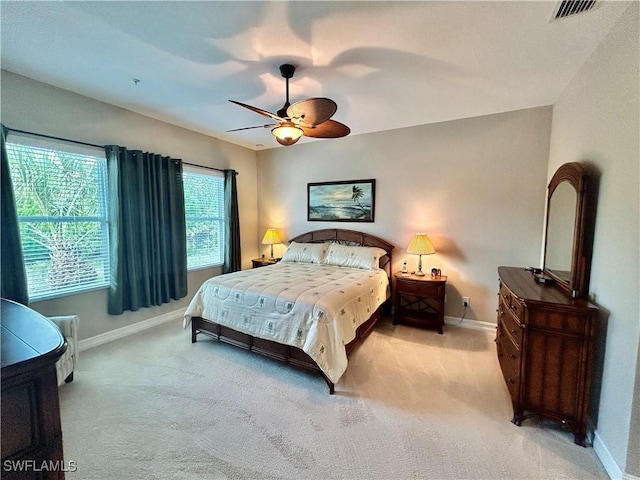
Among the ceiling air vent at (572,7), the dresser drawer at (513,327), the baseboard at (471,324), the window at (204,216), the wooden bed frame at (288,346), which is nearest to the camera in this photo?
the ceiling air vent at (572,7)

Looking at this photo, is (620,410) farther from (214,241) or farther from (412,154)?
(214,241)

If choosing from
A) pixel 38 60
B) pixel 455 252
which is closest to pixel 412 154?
pixel 455 252

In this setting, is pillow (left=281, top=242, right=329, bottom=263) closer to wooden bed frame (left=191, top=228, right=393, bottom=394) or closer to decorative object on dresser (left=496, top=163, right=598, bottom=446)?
wooden bed frame (left=191, top=228, right=393, bottom=394)

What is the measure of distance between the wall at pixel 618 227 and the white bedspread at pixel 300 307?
1.65 m

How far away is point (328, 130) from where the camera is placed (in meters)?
2.55

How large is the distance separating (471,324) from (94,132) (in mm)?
5035

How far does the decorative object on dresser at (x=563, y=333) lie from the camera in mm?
1733

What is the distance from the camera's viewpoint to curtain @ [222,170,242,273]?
450 centimetres

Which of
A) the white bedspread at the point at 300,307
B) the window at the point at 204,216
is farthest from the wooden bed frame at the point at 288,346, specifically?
the window at the point at 204,216

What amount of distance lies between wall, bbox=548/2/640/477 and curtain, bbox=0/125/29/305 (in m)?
4.38

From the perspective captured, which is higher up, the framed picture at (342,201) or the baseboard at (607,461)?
the framed picture at (342,201)

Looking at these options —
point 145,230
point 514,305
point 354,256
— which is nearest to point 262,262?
point 354,256

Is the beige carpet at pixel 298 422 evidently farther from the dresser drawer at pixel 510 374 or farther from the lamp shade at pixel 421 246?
the lamp shade at pixel 421 246

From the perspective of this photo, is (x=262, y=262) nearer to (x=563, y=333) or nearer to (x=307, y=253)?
(x=307, y=253)
